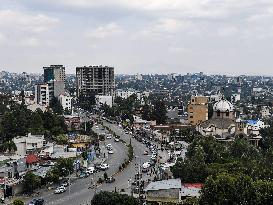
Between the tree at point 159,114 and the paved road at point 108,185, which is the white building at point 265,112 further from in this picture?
the paved road at point 108,185

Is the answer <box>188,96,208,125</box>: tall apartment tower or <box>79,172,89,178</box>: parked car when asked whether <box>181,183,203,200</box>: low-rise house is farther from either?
<box>188,96,208,125</box>: tall apartment tower

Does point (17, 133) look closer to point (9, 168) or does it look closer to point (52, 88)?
point (9, 168)

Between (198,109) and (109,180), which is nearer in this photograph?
(109,180)

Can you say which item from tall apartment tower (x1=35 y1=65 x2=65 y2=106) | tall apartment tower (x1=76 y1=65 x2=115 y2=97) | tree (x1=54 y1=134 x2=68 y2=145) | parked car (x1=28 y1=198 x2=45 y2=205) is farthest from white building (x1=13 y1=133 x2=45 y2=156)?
tall apartment tower (x1=76 y1=65 x2=115 y2=97)

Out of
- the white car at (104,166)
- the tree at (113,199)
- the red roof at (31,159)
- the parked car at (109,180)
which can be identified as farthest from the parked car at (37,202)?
the white car at (104,166)

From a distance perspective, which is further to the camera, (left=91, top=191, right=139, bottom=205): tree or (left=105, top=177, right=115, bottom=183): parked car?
(left=105, top=177, right=115, bottom=183): parked car

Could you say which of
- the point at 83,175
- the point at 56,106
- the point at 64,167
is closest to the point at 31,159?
the point at 64,167

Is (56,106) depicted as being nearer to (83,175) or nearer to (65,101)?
(65,101)
